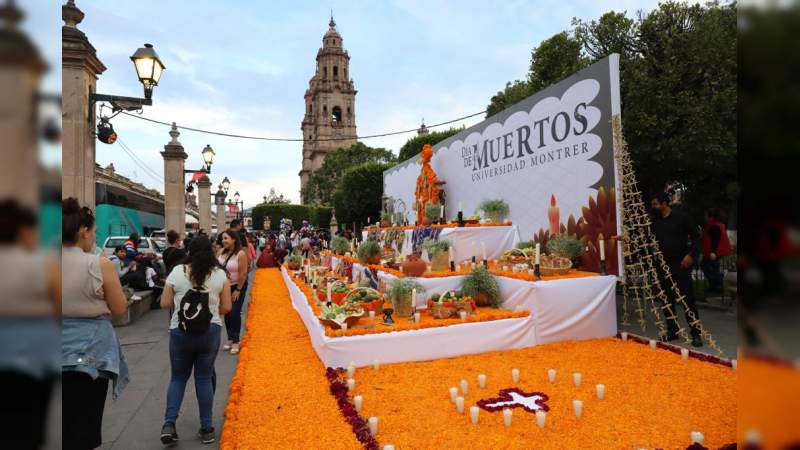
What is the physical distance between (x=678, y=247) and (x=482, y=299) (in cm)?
292

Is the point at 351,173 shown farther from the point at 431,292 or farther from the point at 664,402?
the point at 664,402

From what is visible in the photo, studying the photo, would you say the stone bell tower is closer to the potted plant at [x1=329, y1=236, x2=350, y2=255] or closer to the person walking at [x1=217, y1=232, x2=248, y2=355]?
the potted plant at [x1=329, y1=236, x2=350, y2=255]

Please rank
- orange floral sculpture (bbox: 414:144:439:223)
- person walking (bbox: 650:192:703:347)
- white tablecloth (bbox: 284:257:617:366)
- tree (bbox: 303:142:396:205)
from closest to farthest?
white tablecloth (bbox: 284:257:617:366) → person walking (bbox: 650:192:703:347) → orange floral sculpture (bbox: 414:144:439:223) → tree (bbox: 303:142:396:205)

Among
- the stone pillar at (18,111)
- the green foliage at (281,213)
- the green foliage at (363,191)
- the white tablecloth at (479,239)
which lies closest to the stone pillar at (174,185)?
the white tablecloth at (479,239)

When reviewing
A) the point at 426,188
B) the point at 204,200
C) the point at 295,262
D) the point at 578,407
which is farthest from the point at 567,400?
the point at 204,200

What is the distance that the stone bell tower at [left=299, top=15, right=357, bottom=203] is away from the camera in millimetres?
76688

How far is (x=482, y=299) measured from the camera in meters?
7.26

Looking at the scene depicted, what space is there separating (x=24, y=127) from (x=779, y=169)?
34.8 inches

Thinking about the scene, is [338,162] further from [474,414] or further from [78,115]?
[474,414]

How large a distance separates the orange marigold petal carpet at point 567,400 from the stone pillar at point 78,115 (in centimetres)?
453

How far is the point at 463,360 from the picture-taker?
574cm

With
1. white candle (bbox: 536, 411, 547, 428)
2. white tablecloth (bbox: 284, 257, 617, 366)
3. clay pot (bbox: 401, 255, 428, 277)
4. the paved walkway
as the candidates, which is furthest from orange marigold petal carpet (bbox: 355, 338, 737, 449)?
clay pot (bbox: 401, 255, 428, 277)

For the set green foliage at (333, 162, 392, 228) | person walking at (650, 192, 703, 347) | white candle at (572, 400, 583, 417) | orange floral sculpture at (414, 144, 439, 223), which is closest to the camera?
white candle at (572, 400, 583, 417)

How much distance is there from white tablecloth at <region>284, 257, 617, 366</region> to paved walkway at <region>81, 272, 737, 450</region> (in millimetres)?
1161
